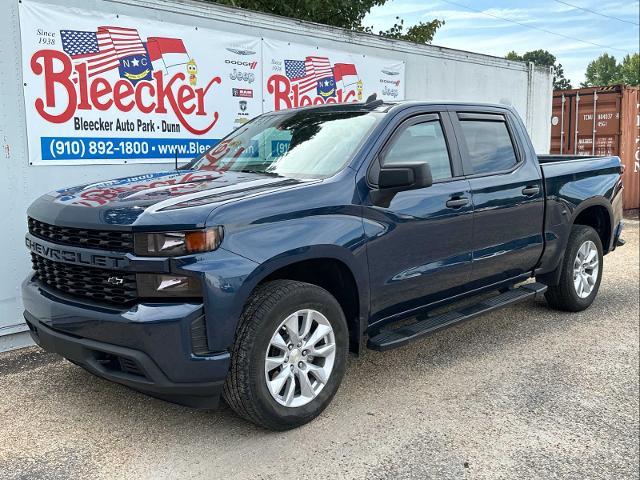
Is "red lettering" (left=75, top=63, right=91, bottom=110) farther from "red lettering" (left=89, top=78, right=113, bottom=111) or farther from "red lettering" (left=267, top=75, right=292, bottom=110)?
"red lettering" (left=267, top=75, right=292, bottom=110)

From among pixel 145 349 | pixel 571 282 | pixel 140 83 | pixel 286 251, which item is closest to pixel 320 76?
pixel 140 83

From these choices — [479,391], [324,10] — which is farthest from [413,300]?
[324,10]

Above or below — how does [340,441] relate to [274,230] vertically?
below

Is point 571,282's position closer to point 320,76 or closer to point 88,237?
point 320,76

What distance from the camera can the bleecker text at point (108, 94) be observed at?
5059 mm

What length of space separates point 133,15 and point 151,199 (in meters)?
2.98

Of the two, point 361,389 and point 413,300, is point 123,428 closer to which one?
point 361,389

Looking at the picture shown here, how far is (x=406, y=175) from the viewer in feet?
11.9

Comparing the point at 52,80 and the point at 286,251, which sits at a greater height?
the point at 52,80

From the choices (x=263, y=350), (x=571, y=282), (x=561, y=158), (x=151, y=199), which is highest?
(x=561, y=158)

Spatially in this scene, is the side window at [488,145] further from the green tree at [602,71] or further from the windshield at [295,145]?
the green tree at [602,71]

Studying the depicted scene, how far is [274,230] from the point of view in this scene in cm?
328

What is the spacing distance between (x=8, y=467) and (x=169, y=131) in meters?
3.57

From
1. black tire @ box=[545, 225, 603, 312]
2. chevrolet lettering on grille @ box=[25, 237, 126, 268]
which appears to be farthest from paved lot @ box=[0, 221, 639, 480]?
chevrolet lettering on grille @ box=[25, 237, 126, 268]
